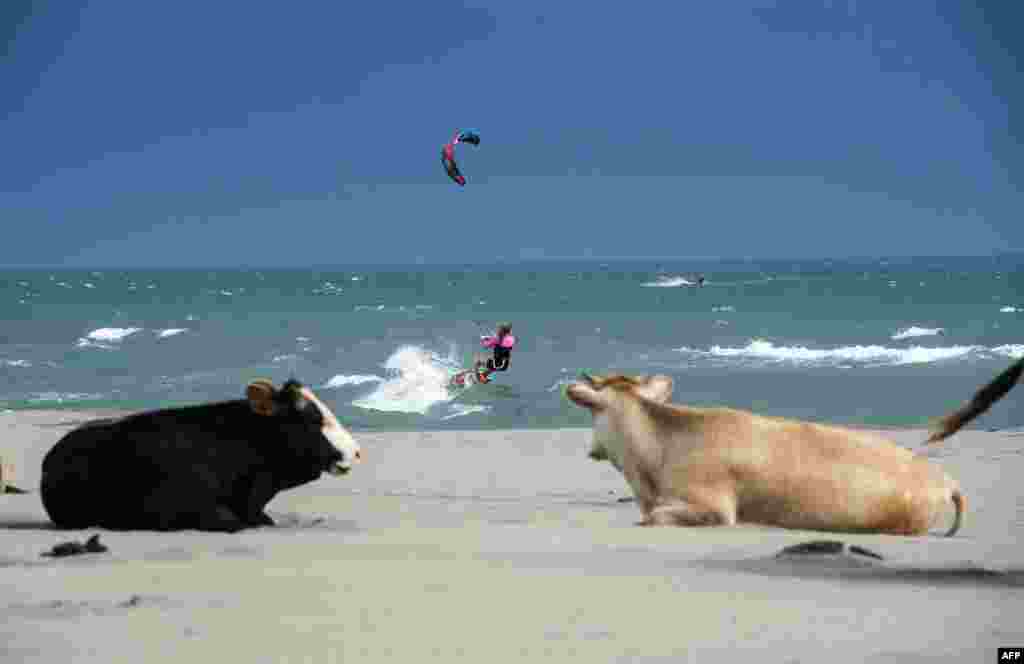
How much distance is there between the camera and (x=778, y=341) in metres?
52.4

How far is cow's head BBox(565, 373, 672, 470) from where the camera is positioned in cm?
963

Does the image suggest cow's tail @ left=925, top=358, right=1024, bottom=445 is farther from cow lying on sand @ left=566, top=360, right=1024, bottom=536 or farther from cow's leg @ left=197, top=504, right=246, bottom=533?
cow's leg @ left=197, top=504, right=246, bottom=533

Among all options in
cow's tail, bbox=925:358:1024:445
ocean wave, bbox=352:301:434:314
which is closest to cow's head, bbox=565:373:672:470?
cow's tail, bbox=925:358:1024:445

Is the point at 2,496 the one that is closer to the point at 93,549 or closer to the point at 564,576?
the point at 93,549

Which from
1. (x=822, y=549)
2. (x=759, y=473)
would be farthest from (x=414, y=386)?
Answer: (x=822, y=549)

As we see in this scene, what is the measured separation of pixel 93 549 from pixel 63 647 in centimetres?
239

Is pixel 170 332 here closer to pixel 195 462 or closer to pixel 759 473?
pixel 195 462

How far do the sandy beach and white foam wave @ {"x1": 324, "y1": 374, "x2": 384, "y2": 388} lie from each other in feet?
74.0

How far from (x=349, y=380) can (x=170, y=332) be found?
27.7 meters

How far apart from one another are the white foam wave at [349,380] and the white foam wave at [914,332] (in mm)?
23908

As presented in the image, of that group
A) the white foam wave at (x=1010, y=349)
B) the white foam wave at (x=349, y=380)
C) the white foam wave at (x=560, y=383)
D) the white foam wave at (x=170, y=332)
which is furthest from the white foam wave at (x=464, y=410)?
the white foam wave at (x=170, y=332)

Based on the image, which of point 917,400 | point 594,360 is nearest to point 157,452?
point 917,400

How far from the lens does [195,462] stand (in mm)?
9312

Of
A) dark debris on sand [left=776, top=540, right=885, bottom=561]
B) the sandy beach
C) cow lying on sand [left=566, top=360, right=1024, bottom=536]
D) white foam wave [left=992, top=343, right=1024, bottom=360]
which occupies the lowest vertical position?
the sandy beach
